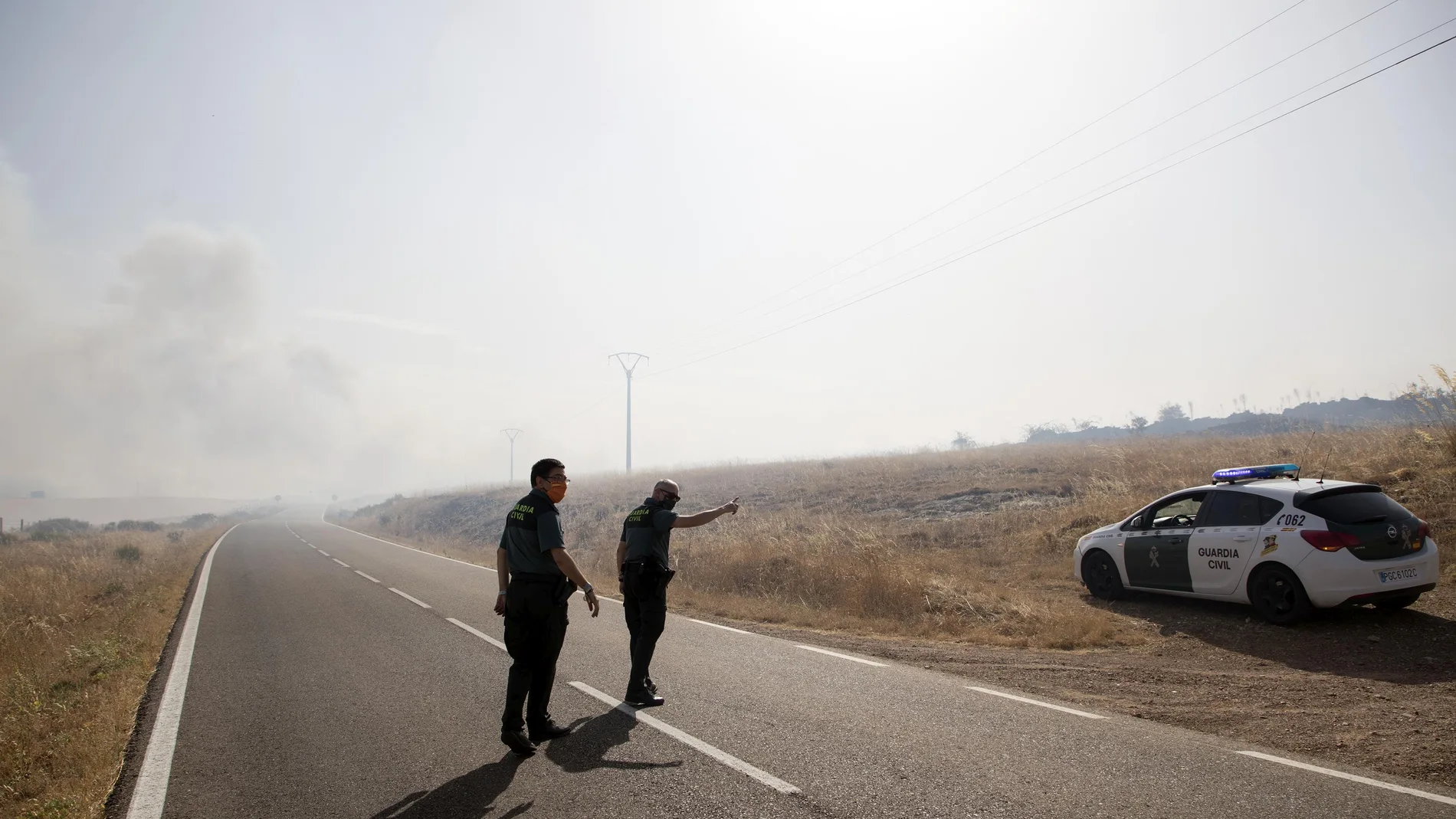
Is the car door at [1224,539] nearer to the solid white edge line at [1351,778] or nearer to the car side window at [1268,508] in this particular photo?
the car side window at [1268,508]

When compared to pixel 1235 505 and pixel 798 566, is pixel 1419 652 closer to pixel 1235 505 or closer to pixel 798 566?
pixel 1235 505

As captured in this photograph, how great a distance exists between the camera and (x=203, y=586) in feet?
55.7

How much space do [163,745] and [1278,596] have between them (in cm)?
1129

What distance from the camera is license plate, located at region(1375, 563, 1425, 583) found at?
26.0 feet

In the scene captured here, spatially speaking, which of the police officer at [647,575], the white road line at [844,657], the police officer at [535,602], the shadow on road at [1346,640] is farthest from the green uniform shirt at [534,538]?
the shadow on road at [1346,640]

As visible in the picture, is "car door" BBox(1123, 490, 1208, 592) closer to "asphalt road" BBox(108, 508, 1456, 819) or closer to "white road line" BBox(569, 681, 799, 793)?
"asphalt road" BBox(108, 508, 1456, 819)

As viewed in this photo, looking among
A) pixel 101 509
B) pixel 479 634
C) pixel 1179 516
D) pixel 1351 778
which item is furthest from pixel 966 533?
pixel 101 509

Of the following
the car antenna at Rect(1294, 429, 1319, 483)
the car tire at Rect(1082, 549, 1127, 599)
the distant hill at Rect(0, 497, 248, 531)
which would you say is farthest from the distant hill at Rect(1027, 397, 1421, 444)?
the distant hill at Rect(0, 497, 248, 531)

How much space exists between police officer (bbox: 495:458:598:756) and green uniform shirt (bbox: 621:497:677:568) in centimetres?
102

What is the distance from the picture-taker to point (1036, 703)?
6309mm

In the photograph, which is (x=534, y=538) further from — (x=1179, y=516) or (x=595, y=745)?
(x=1179, y=516)

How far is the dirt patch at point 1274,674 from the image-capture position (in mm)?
5297

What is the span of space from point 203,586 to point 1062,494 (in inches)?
858

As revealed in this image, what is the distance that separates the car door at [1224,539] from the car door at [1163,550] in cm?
14
